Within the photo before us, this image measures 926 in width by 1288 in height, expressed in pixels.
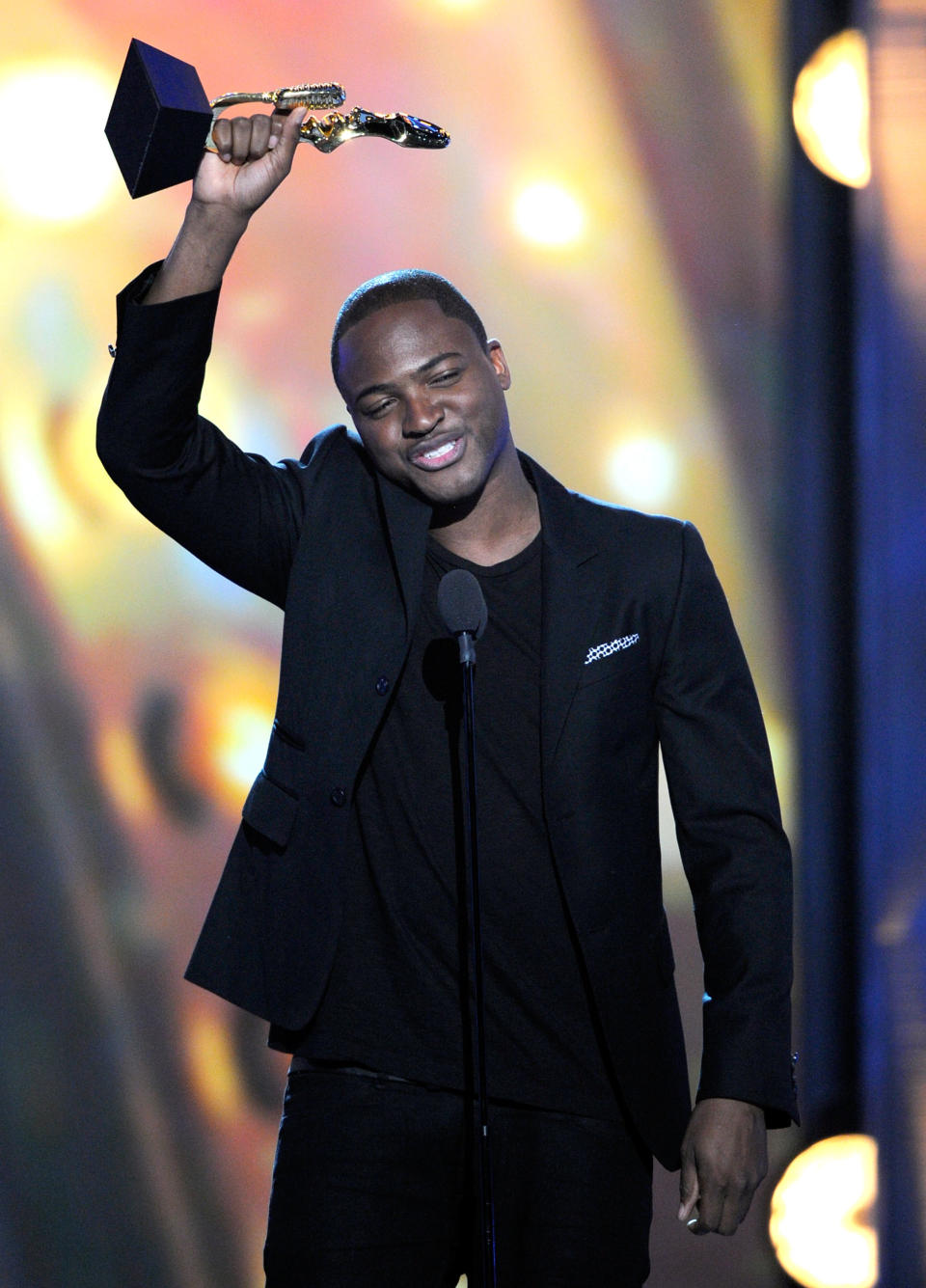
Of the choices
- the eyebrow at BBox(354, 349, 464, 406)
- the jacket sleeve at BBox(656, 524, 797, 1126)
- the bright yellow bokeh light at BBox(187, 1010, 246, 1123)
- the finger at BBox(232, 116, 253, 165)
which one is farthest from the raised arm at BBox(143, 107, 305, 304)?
the bright yellow bokeh light at BBox(187, 1010, 246, 1123)

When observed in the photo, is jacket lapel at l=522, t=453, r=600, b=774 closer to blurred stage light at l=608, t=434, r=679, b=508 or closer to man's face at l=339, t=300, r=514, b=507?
man's face at l=339, t=300, r=514, b=507

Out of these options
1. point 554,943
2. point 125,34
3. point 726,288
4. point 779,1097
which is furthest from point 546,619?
point 125,34

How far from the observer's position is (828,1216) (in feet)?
10.8

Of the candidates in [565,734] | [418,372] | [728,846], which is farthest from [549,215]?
[728,846]

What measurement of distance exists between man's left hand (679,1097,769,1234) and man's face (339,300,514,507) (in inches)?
37.4

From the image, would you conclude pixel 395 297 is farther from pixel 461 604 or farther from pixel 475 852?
pixel 475 852

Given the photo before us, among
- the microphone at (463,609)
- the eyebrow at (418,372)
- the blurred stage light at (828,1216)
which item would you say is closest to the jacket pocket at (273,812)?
the microphone at (463,609)

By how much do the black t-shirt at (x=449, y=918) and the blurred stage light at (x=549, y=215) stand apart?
4.77 ft

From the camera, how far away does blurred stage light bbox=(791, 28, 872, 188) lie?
132 inches

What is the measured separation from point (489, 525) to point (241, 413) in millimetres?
1032

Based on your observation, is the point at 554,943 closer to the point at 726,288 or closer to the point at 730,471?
the point at 730,471

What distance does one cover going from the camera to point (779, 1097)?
6.56 feet

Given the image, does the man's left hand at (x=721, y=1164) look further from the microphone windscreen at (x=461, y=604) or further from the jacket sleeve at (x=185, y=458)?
the jacket sleeve at (x=185, y=458)

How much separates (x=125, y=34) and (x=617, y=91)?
1.09 metres
